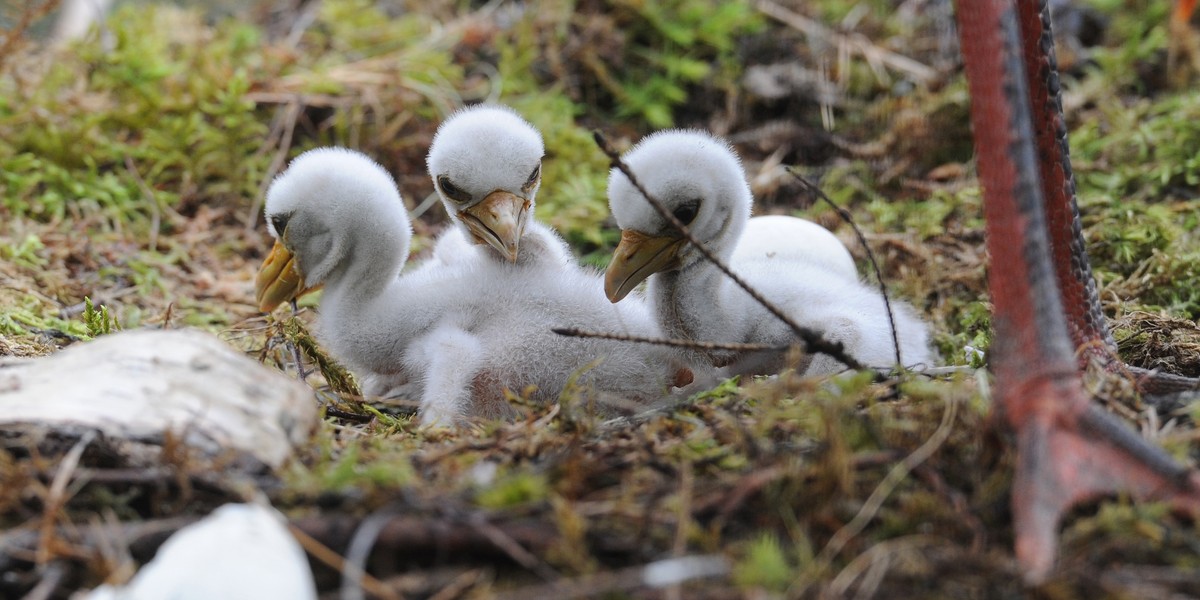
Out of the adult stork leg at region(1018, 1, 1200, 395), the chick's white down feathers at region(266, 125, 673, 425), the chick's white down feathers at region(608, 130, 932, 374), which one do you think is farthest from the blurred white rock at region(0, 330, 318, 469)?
the adult stork leg at region(1018, 1, 1200, 395)

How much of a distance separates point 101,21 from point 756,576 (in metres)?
4.86

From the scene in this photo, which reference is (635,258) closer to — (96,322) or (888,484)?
(888,484)

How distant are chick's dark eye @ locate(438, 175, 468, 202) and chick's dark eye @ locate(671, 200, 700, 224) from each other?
0.57 m

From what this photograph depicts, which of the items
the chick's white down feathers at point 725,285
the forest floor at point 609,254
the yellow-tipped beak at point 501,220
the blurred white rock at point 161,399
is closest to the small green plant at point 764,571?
the forest floor at point 609,254

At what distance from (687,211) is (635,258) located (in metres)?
0.16

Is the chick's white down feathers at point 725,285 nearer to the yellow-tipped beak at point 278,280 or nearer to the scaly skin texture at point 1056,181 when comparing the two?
the scaly skin texture at point 1056,181

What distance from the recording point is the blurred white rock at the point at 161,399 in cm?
176

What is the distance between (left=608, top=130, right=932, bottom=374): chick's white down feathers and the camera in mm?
2539

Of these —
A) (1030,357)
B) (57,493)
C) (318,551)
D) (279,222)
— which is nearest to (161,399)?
(57,493)

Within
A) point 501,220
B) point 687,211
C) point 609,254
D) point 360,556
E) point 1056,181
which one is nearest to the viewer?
point 360,556

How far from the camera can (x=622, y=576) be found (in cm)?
148

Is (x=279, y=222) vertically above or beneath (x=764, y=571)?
above

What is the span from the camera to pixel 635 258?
8.50 ft

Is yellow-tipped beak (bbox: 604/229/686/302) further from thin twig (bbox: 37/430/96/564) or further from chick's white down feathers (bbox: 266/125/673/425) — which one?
thin twig (bbox: 37/430/96/564)
